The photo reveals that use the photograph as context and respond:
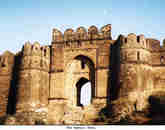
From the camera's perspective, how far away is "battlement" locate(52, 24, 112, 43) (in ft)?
86.4

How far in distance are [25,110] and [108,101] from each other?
6464 mm

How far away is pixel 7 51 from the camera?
2867 cm

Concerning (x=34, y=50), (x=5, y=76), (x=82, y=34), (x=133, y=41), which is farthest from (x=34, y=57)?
(x=133, y=41)

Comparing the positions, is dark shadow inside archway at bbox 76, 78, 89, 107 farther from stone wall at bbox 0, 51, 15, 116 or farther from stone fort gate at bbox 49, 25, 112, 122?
stone wall at bbox 0, 51, 15, 116

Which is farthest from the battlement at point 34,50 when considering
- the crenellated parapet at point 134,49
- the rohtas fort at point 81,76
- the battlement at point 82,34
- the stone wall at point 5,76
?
the crenellated parapet at point 134,49

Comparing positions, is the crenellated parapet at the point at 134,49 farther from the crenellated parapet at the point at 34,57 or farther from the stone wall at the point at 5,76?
the stone wall at the point at 5,76

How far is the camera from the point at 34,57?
2586 centimetres

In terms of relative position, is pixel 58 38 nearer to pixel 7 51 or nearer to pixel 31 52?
pixel 31 52

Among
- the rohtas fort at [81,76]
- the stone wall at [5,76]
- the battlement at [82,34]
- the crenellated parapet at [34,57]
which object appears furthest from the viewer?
the stone wall at [5,76]

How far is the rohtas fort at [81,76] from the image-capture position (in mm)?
23359

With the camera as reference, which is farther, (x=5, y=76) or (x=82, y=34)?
(x=5, y=76)

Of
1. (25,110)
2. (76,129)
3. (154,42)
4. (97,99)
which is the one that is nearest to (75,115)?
(97,99)

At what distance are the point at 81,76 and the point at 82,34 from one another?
3565mm

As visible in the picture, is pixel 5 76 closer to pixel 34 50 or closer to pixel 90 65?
pixel 34 50
